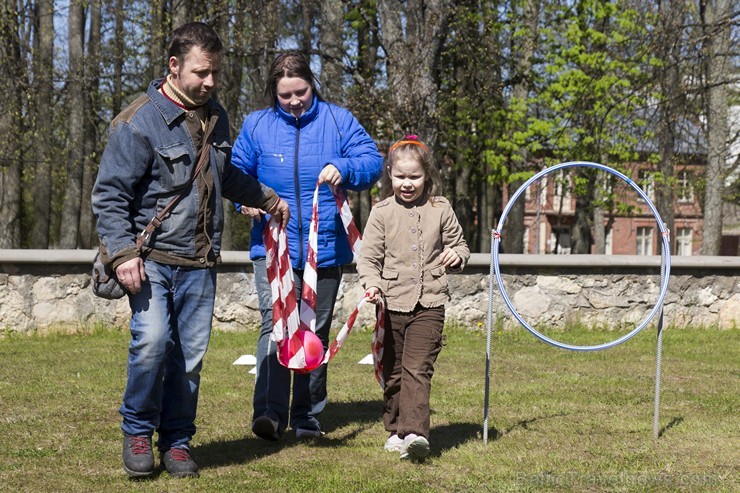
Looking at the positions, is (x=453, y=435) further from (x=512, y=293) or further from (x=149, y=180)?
(x=512, y=293)

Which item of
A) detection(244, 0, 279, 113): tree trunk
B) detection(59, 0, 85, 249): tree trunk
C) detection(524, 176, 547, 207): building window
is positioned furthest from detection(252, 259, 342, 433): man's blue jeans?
detection(524, 176, 547, 207): building window

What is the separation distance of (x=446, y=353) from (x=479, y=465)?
4.75 meters

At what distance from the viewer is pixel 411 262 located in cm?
514

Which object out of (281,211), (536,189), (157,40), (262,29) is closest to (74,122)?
(157,40)

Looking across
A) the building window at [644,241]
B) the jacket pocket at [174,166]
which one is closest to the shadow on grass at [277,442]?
the jacket pocket at [174,166]

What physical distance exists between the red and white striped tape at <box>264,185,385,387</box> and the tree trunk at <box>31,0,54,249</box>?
15.9 metres

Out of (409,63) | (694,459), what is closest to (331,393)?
(694,459)

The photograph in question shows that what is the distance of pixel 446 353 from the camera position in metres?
9.62

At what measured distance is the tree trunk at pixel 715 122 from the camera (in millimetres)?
16297

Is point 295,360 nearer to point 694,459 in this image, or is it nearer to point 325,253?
point 325,253

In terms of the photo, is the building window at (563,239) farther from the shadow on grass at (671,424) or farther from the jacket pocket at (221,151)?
the jacket pocket at (221,151)

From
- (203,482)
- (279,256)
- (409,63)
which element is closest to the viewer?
(203,482)

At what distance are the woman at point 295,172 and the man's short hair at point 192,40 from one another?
848 mm

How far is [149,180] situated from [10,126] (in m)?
17.7
